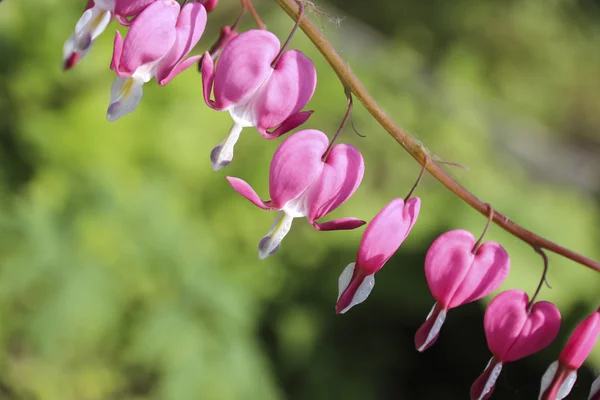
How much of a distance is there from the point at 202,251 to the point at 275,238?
165 centimetres

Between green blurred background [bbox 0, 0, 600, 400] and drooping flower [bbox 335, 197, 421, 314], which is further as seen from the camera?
green blurred background [bbox 0, 0, 600, 400]

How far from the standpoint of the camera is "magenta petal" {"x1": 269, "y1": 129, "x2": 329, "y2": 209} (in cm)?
82

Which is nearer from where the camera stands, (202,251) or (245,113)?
(245,113)

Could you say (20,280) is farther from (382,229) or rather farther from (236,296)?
(382,229)

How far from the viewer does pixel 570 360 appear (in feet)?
2.76

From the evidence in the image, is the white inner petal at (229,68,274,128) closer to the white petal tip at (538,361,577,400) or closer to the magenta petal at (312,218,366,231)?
the magenta petal at (312,218,366,231)

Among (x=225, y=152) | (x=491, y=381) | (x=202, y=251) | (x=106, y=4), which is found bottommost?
(x=202, y=251)

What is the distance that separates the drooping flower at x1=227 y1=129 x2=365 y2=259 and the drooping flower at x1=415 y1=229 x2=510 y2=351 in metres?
0.14

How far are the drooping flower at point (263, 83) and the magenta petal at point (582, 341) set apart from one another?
0.40 meters

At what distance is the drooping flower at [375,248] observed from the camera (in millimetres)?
830

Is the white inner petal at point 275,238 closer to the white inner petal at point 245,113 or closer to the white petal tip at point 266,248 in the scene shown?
the white petal tip at point 266,248

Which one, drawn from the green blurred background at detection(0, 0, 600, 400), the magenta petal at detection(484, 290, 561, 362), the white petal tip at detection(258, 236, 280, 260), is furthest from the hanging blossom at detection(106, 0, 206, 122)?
the green blurred background at detection(0, 0, 600, 400)

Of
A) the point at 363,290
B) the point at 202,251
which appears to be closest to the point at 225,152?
the point at 363,290

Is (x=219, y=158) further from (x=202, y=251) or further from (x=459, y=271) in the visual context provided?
(x=202, y=251)
